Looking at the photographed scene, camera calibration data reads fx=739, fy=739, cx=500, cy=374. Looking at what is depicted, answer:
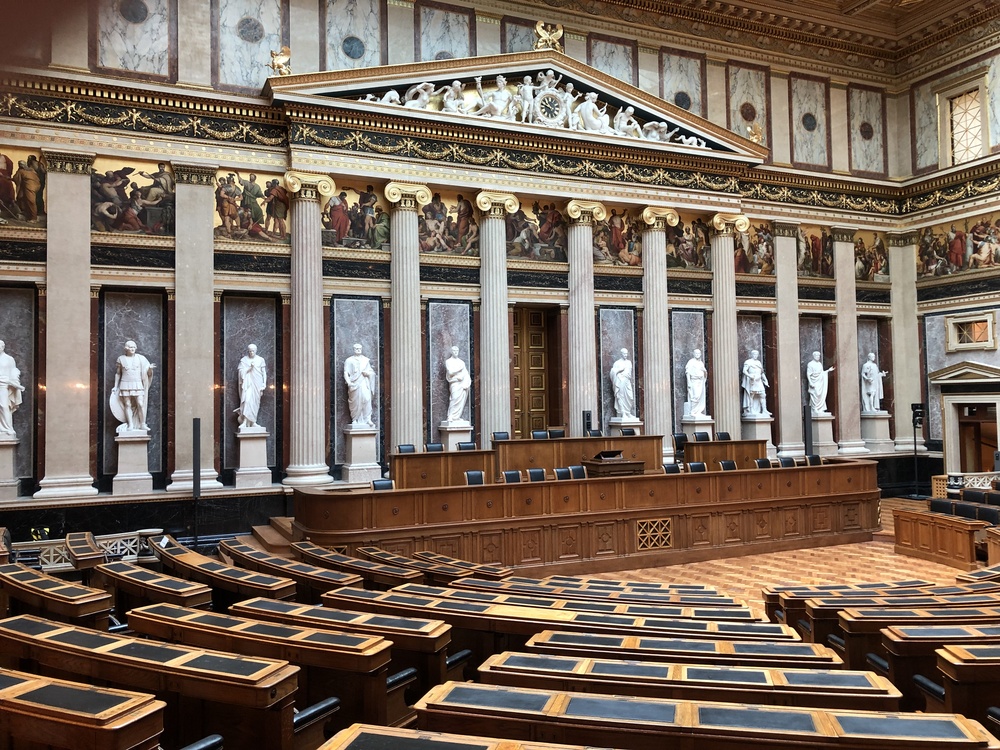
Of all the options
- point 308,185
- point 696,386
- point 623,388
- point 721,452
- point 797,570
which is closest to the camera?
point 797,570

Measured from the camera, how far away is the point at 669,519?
11.9 m

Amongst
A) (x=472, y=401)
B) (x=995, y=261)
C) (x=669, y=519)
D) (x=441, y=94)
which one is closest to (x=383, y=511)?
(x=669, y=519)

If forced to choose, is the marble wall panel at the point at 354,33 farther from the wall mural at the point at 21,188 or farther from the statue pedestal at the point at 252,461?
the statue pedestal at the point at 252,461

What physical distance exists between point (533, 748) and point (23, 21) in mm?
2314

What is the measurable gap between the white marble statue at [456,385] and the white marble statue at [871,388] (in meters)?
11.5

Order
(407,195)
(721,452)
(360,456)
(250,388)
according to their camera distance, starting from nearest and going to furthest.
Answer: (250,388), (360,456), (721,452), (407,195)

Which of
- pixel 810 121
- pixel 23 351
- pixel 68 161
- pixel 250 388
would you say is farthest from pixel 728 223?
pixel 23 351

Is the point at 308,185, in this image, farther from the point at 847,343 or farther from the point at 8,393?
the point at 847,343

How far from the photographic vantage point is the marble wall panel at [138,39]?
13383 millimetres

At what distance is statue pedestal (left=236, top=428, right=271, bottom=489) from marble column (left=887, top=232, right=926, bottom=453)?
16391 millimetres

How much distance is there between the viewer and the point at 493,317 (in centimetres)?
1581

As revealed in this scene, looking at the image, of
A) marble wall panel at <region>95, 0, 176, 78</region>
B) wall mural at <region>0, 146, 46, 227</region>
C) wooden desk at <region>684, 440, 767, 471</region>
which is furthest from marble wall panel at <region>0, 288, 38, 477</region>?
wooden desk at <region>684, 440, 767, 471</region>

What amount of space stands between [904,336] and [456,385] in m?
13.3

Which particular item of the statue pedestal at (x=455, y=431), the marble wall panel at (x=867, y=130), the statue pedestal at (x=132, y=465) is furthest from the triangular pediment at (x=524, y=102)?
the statue pedestal at (x=132, y=465)
